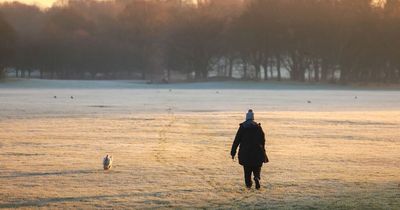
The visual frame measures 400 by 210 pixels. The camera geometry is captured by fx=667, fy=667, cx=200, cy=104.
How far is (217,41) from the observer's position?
10969 centimetres

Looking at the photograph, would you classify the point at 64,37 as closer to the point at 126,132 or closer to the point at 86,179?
the point at 126,132

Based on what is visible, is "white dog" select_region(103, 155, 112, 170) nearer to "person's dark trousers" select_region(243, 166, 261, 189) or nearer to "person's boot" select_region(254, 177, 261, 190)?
"person's dark trousers" select_region(243, 166, 261, 189)

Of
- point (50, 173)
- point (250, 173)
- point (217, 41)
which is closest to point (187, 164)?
point (50, 173)

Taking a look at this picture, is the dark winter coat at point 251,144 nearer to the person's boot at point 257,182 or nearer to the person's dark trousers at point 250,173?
the person's dark trousers at point 250,173

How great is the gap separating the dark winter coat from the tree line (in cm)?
8578

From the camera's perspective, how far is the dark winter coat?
14.5 metres

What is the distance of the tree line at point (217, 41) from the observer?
98.6 meters

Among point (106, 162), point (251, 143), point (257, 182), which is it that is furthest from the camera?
point (106, 162)

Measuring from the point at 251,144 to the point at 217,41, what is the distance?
3775 inches

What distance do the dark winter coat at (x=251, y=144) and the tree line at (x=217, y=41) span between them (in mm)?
85783

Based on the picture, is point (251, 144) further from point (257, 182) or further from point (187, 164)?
point (187, 164)

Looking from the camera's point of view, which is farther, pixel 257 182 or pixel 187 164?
pixel 187 164

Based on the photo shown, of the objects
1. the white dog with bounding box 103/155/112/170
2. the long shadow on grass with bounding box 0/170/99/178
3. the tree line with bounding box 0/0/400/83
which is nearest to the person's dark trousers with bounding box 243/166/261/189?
the white dog with bounding box 103/155/112/170

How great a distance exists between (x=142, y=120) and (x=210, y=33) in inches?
2959
